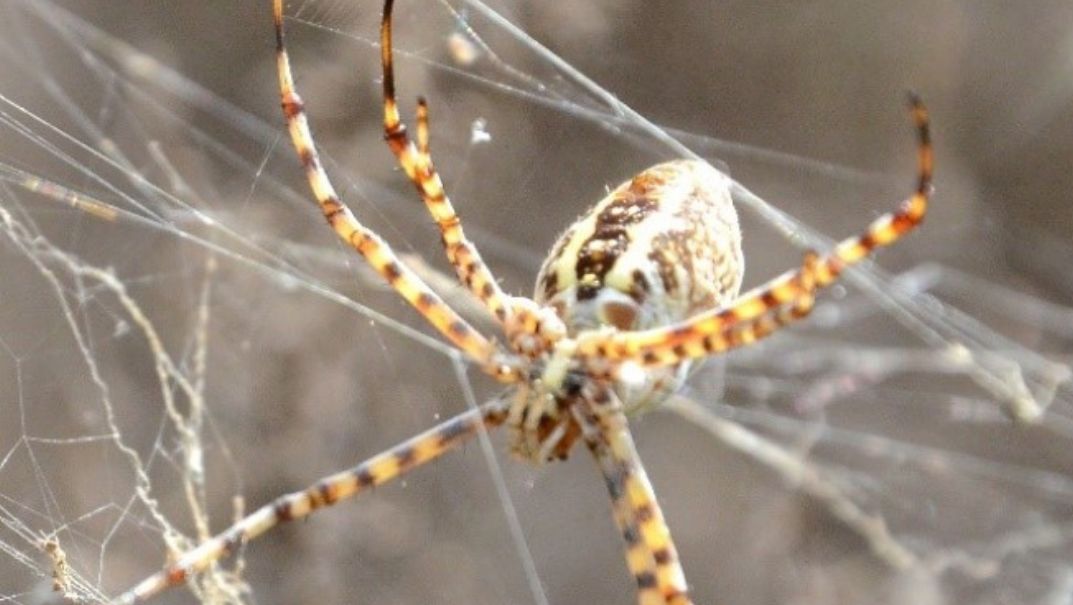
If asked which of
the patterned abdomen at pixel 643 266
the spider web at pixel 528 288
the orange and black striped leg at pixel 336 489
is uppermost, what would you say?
the spider web at pixel 528 288

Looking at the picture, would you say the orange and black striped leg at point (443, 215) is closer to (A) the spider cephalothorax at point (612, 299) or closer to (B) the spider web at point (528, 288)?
(A) the spider cephalothorax at point (612, 299)

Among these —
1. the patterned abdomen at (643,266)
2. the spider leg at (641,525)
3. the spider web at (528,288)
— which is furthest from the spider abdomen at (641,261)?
the spider web at (528,288)

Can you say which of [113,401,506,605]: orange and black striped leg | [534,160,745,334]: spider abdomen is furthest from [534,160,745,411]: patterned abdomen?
[113,401,506,605]: orange and black striped leg

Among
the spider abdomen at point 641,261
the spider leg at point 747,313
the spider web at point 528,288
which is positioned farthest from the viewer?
the spider web at point 528,288

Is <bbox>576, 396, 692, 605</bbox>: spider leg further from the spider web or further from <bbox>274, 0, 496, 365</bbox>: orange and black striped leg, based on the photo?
the spider web

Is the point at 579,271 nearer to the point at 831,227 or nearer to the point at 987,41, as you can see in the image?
the point at 831,227

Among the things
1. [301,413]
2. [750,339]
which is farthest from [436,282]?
[301,413]

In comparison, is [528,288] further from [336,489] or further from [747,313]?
[747,313]
